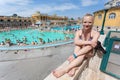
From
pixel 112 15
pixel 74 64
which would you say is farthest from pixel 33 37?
pixel 74 64

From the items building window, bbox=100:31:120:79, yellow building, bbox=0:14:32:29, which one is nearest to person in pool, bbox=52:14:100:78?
building window, bbox=100:31:120:79

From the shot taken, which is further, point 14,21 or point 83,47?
point 14,21

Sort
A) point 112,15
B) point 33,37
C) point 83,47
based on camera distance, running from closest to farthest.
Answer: point 83,47, point 112,15, point 33,37

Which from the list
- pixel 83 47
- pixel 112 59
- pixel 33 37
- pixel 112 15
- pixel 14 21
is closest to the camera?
pixel 83 47

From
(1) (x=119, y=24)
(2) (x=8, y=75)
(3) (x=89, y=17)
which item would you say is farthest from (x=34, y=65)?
(1) (x=119, y=24)

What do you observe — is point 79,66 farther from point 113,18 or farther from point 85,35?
point 113,18

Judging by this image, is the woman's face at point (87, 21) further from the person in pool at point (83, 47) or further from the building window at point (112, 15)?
the building window at point (112, 15)

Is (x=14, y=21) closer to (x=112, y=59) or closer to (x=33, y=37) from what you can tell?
(x=33, y=37)

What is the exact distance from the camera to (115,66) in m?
3.06

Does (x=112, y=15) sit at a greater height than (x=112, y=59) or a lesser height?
greater

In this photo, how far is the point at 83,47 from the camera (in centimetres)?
257

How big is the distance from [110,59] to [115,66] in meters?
0.20

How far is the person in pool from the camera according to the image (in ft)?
7.84

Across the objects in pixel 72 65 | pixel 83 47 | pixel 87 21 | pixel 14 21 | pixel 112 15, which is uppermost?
pixel 112 15
